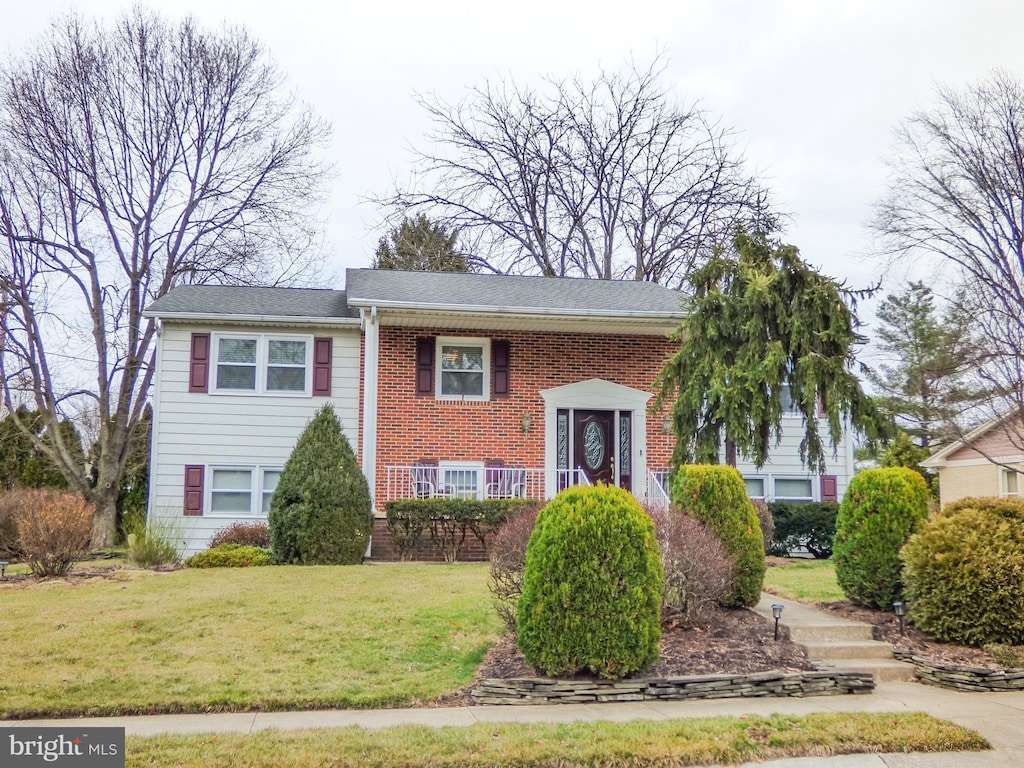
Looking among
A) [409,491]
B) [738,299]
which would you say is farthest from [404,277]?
[738,299]

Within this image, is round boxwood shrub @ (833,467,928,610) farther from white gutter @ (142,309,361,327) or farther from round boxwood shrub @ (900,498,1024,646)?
white gutter @ (142,309,361,327)

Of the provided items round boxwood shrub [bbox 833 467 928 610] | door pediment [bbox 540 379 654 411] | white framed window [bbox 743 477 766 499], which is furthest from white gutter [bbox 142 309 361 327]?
round boxwood shrub [bbox 833 467 928 610]

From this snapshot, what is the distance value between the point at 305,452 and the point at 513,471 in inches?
163

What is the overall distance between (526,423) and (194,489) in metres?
6.42

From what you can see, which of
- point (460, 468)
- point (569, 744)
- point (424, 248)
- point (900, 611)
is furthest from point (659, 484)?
point (424, 248)

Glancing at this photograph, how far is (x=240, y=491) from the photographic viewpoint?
16312 millimetres

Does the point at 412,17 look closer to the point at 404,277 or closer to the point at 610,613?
the point at 404,277

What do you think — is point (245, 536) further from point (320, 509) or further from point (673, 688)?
point (673, 688)

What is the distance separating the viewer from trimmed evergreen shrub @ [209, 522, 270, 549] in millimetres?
15094

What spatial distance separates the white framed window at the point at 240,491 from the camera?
16203 millimetres

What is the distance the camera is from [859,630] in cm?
813

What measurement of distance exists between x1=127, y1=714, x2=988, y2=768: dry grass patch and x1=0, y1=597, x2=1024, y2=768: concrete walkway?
160 mm

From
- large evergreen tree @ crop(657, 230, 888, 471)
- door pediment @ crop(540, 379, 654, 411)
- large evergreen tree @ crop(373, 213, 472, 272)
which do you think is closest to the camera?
large evergreen tree @ crop(657, 230, 888, 471)

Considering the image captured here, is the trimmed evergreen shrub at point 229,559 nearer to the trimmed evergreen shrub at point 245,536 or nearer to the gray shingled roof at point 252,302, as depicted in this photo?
the trimmed evergreen shrub at point 245,536
